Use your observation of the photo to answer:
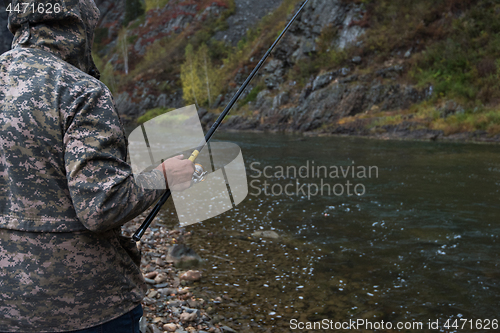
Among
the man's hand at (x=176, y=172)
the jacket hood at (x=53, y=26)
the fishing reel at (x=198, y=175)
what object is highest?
the jacket hood at (x=53, y=26)

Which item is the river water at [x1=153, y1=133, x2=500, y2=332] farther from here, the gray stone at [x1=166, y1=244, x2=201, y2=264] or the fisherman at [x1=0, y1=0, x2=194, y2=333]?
the fisherman at [x1=0, y1=0, x2=194, y2=333]

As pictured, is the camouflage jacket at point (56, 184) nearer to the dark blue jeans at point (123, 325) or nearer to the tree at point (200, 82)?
the dark blue jeans at point (123, 325)

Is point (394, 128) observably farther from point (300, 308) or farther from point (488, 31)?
point (300, 308)

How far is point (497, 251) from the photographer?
16.7 feet

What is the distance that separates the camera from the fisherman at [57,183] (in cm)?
123

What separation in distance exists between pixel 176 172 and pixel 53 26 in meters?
0.67

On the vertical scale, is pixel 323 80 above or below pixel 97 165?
below

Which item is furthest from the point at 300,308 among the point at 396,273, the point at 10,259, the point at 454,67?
the point at 454,67

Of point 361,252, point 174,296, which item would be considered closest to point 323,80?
point 361,252

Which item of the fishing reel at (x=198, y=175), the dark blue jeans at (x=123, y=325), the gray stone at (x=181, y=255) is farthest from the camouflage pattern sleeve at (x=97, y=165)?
the gray stone at (x=181, y=255)

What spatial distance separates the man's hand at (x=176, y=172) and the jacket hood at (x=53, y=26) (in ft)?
1.65

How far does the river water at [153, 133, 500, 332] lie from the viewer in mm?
3697

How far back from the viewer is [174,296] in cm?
379

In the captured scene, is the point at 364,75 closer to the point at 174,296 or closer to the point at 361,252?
the point at 361,252
